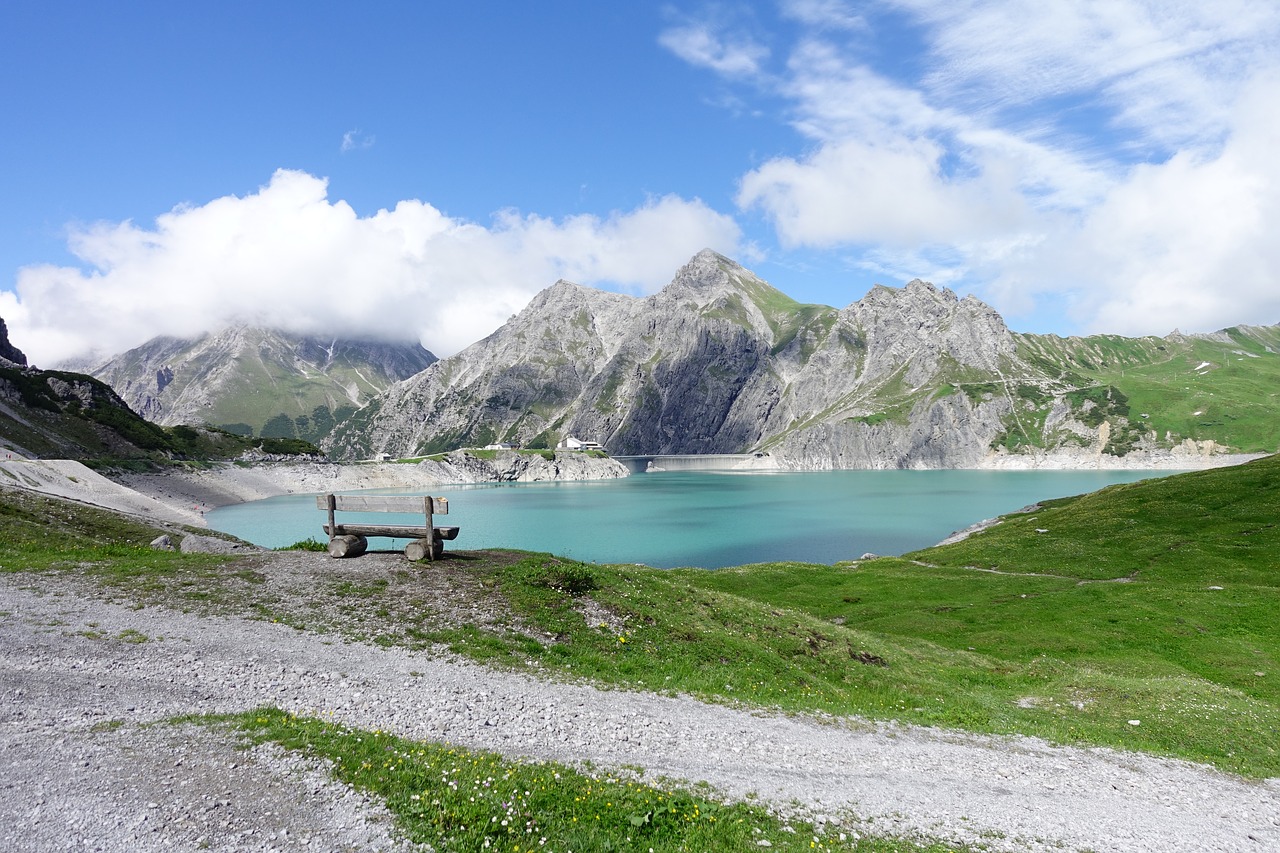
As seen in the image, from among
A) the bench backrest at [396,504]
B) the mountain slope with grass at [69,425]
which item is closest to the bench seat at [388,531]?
the bench backrest at [396,504]

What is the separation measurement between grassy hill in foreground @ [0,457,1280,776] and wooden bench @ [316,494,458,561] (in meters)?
1.27

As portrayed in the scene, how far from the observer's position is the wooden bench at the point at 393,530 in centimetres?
2714

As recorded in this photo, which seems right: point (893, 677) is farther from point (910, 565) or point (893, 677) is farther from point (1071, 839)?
point (910, 565)

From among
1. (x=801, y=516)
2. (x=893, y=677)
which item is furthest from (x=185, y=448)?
(x=893, y=677)

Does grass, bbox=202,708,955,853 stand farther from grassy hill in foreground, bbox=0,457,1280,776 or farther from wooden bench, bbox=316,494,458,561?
wooden bench, bbox=316,494,458,561

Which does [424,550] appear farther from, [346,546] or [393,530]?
[346,546]

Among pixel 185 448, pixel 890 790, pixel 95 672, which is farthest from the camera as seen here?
pixel 185 448

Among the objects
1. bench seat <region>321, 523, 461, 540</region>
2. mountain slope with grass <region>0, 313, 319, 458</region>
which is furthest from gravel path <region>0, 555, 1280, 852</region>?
mountain slope with grass <region>0, 313, 319, 458</region>

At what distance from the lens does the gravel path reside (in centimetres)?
934

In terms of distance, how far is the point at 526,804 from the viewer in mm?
10414

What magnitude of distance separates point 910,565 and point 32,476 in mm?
114944

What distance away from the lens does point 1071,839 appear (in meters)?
12.3

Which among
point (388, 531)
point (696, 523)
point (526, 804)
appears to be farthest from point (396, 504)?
point (696, 523)

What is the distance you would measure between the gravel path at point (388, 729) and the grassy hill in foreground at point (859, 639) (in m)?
1.88
